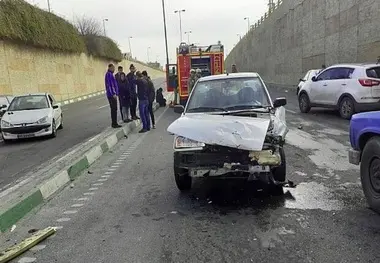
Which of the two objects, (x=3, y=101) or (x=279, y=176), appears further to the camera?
(x=3, y=101)

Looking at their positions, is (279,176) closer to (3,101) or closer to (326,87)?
(326,87)

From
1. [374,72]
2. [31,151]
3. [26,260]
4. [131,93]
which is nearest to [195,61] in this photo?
[131,93]

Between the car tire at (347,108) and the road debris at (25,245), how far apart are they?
10.3 meters

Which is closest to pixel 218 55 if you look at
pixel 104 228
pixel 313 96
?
pixel 313 96

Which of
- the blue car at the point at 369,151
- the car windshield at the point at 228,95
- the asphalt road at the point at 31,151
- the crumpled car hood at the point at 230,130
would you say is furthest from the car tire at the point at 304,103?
the blue car at the point at 369,151

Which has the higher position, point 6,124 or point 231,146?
point 231,146

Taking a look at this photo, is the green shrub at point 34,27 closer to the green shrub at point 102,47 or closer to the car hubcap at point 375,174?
the green shrub at point 102,47

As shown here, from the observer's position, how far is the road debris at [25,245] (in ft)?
12.2

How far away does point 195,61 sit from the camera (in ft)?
65.6

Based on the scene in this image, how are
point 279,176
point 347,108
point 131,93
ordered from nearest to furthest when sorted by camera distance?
1. point 279,176
2. point 347,108
3. point 131,93

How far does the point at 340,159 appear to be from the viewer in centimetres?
711

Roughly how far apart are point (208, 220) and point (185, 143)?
3.69 ft

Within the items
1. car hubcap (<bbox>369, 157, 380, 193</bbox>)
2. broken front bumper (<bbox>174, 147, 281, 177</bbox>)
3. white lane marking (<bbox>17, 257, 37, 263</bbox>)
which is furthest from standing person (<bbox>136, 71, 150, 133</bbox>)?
white lane marking (<bbox>17, 257, 37, 263</bbox>)

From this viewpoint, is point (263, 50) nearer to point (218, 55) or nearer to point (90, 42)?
point (90, 42)
